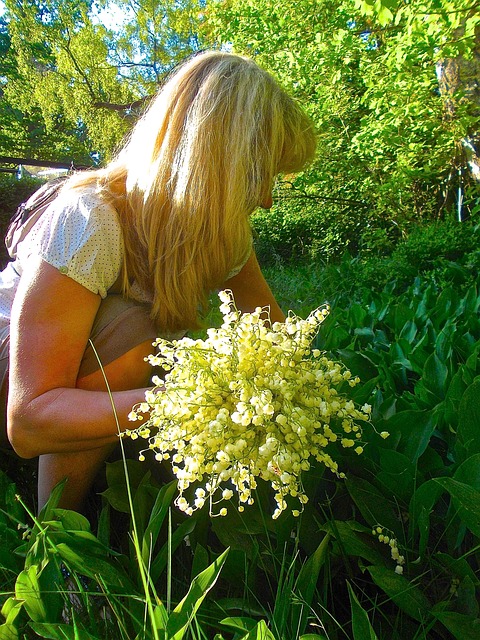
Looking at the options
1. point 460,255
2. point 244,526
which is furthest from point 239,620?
point 460,255

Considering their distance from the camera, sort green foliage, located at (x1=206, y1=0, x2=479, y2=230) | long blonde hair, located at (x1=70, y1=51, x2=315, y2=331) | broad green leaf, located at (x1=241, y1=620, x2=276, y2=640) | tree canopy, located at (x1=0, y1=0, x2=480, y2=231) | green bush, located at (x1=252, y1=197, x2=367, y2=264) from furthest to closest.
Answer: green bush, located at (x1=252, y1=197, x2=367, y2=264)
green foliage, located at (x1=206, y1=0, x2=479, y2=230)
tree canopy, located at (x1=0, y1=0, x2=480, y2=231)
long blonde hair, located at (x1=70, y1=51, x2=315, y2=331)
broad green leaf, located at (x1=241, y1=620, x2=276, y2=640)

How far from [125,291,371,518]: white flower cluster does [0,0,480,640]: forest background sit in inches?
5.9

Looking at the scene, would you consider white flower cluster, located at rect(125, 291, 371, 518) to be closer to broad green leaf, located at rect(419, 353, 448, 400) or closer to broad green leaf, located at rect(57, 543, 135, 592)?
broad green leaf, located at rect(57, 543, 135, 592)

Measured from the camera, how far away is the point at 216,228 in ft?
4.73

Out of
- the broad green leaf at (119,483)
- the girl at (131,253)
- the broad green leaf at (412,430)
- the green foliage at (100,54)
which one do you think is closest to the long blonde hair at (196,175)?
the girl at (131,253)

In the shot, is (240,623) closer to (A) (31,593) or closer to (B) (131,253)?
(A) (31,593)

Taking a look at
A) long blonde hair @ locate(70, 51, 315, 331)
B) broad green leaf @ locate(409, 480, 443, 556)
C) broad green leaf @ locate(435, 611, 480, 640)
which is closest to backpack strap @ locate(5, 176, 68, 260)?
long blonde hair @ locate(70, 51, 315, 331)

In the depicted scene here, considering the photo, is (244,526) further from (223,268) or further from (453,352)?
(453,352)

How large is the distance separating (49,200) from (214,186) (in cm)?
56

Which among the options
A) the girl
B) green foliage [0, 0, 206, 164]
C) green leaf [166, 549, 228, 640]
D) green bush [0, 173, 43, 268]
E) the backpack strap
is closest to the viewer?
green leaf [166, 549, 228, 640]

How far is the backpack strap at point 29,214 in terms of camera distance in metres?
1.55

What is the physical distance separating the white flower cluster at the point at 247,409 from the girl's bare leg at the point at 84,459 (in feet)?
1.59

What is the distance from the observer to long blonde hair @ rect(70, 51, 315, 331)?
1.40 m

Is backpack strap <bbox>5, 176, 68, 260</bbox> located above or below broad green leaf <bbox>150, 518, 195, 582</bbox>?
above
